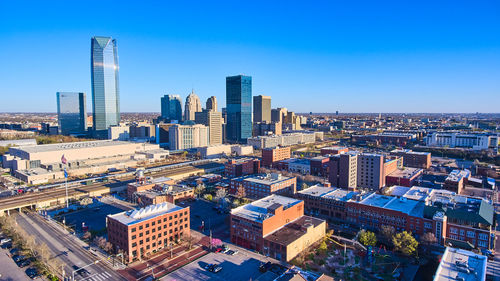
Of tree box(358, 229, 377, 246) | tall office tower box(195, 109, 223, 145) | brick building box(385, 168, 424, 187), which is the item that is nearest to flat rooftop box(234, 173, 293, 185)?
tree box(358, 229, 377, 246)

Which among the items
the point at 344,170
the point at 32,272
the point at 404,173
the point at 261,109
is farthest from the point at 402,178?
the point at 261,109

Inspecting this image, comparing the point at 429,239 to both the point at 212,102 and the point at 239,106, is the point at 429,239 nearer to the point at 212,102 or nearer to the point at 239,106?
the point at 239,106

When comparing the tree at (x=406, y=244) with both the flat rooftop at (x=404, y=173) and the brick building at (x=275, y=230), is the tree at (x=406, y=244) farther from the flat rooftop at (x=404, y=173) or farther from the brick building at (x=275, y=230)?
the flat rooftop at (x=404, y=173)

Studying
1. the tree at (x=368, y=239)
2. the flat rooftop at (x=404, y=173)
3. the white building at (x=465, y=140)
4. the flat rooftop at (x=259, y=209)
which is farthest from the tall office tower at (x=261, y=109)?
the tree at (x=368, y=239)

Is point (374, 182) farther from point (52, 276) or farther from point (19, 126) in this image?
point (19, 126)

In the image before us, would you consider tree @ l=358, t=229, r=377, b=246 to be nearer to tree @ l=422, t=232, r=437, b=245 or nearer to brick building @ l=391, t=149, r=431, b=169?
tree @ l=422, t=232, r=437, b=245
